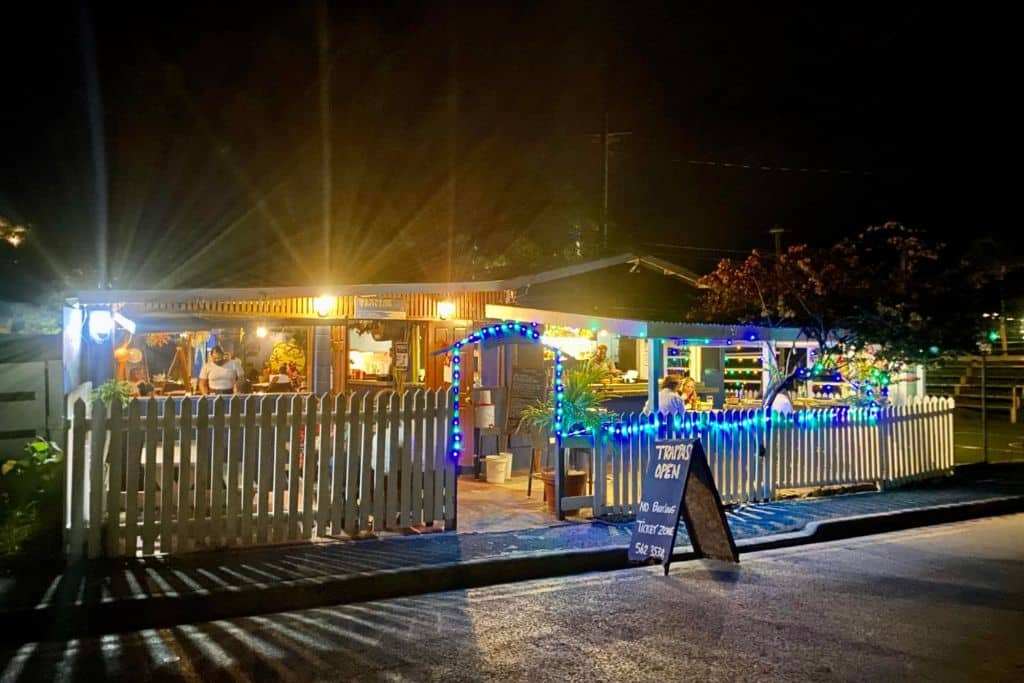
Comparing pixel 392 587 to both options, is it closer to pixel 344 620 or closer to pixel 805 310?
pixel 344 620

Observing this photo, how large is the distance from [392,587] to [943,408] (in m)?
10.2

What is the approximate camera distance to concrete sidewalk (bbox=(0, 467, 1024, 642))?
225 inches

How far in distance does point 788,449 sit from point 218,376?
26.2ft

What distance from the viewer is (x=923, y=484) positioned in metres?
12.3

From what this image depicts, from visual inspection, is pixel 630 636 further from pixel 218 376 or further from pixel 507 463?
pixel 218 376

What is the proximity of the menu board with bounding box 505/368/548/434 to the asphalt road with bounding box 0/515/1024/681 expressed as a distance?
438 centimetres

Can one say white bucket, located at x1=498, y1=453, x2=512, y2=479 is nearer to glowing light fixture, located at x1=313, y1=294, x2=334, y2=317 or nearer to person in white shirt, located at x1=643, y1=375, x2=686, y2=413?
person in white shirt, located at x1=643, y1=375, x2=686, y2=413

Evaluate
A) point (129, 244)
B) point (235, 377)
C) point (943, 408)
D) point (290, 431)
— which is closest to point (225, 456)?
point (290, 431)

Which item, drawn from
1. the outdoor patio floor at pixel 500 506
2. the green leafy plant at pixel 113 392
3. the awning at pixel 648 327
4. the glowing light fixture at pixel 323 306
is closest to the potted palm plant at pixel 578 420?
the outdoor patio floor at pixel 500 506

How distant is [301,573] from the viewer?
6586 mm

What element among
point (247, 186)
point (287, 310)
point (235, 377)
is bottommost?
point (235, 377)

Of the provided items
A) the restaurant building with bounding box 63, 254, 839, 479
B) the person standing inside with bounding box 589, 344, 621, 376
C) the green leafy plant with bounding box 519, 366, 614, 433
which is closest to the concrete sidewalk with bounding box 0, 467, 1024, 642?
the green leafy plant with bounding box 519, 366, 614, 433

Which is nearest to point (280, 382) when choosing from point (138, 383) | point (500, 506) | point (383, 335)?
point (383, 335)

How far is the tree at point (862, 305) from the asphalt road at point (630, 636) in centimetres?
591
